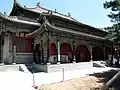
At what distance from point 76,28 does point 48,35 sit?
1051 cm

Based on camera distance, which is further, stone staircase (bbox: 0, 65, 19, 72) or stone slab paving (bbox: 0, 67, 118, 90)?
stone staircase (bbox: 0, 65, 19, 72)

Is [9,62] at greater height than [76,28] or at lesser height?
lesser

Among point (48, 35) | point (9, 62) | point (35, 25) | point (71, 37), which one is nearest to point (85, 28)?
point (71, 37)

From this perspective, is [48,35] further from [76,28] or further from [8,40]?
[76,28]

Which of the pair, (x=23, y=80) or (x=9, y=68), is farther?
(x=9, y=68)

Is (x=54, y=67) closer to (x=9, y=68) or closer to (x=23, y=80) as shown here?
(x=9, y=68)

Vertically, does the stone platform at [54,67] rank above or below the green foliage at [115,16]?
below

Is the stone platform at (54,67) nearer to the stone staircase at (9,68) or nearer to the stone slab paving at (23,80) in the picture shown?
the stone staircase at (9,68)

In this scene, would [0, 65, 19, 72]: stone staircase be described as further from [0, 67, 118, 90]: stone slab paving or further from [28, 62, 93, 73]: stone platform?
[0, 67, 118, 90]: stone slab paving

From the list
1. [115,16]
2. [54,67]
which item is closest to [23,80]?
[54,67]

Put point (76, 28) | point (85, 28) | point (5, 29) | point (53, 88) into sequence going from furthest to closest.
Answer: point (85, 28) < point (76, 28) < point (5, 29) < point (53, 88)

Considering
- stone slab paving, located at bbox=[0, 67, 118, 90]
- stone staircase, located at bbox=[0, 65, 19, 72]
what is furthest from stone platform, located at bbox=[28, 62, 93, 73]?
stone slab paving, located at bbox=[0, 67, 118, 90]

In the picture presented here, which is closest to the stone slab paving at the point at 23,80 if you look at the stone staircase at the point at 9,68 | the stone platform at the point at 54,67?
the stone platform at the point at 54,67

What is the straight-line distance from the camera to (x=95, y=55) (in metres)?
26.1
